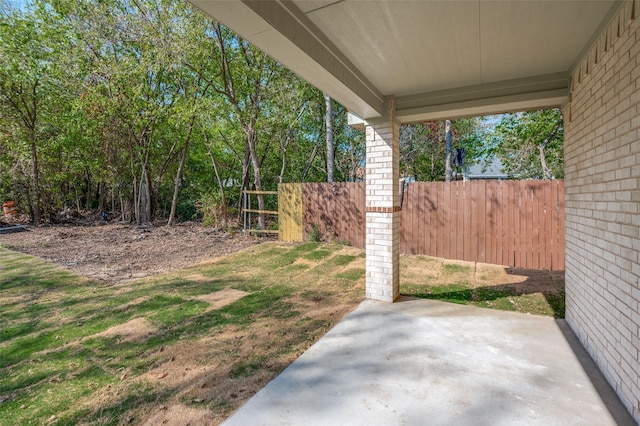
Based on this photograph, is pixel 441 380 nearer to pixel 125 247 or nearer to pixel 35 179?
pixel 125 247

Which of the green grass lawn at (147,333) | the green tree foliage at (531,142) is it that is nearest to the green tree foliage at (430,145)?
the green tree foliage at (531,142)

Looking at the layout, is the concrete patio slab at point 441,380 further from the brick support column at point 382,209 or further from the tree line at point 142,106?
the tree line at point 142,106

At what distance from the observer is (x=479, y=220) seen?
19.8ft

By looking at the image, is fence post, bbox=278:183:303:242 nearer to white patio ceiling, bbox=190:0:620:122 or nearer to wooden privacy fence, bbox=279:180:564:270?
wooden privacy fence, bbox=279:180:564:270

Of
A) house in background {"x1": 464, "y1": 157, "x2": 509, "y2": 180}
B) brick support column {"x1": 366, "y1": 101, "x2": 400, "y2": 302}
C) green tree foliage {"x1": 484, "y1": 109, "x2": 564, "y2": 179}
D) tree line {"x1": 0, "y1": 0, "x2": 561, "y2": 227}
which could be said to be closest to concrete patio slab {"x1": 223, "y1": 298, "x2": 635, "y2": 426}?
brick support column {"x1": 366, "y1": 101, "x2": 400, "y2": 302}

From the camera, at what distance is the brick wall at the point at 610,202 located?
1.84 m

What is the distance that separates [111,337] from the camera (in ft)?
10.1

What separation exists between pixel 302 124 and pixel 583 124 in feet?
33.7

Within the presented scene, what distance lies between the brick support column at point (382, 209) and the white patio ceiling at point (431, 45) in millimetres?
411

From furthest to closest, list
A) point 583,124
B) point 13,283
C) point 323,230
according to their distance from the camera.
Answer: point 323,230
point 13,283
point 583,124

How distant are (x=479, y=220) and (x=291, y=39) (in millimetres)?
5429

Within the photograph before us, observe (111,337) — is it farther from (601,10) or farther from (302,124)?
(302,124)

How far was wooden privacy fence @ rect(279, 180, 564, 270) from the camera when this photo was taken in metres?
5.53

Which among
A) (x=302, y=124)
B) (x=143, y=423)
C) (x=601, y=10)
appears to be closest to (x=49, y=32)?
(x=302, y=124)
